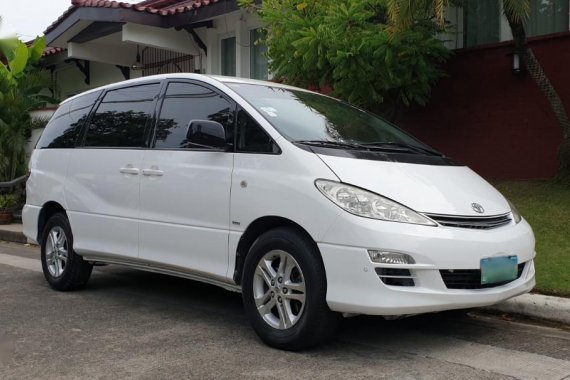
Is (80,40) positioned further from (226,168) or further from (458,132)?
(226,168)

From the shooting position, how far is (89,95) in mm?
6539

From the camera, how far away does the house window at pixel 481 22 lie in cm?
1020

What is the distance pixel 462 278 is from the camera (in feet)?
13.4

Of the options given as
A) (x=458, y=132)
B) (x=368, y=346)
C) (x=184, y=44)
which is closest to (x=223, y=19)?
(x=184, y=44)

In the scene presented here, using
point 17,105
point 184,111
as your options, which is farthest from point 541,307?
point 17,105

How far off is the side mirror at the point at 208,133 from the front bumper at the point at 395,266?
3.94 feet

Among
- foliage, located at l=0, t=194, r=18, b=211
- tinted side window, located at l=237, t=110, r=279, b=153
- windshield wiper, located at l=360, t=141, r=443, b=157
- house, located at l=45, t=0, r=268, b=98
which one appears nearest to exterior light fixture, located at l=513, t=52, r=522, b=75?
windshield wiper, located at l=360, t=141, r=443, b=157

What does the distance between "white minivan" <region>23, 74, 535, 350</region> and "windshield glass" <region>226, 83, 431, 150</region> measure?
2 cm

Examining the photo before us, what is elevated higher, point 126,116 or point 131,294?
point 126,116

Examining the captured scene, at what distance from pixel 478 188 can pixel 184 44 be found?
11.4 metres

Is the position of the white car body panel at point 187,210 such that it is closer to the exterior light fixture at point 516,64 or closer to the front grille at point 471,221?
the front grille at point 471,221

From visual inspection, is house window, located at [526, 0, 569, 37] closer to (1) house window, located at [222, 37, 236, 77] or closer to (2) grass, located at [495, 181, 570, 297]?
(2) grass, located at [495, 181, 570, 297]

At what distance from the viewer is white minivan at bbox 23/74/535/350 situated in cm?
397

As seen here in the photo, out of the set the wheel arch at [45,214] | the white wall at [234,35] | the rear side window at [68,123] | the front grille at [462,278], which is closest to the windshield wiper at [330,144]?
the front grille at [462,278]
